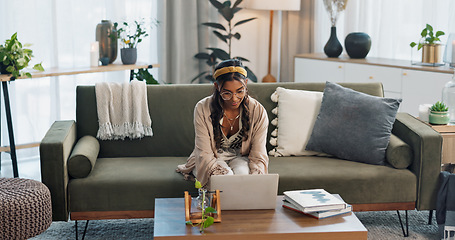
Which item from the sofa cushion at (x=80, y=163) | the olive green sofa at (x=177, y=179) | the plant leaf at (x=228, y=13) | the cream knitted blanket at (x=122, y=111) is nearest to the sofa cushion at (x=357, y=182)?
the olive green sofa at (x=177, y=179)

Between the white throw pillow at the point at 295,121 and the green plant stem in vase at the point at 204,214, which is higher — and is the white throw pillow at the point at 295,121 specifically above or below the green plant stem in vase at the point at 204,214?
above

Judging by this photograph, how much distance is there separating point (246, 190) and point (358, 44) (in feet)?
9.77

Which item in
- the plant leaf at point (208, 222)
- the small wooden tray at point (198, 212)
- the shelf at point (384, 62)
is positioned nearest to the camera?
the plant leaf at point (208, 222)

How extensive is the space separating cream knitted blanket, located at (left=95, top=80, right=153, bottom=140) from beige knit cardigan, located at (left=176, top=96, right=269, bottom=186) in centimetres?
53

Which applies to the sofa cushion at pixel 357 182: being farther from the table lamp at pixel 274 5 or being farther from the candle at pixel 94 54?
the table lamp at pixel 274 5

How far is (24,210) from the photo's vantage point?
273 cm

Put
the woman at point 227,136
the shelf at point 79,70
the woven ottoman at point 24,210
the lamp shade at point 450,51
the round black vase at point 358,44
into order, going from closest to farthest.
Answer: the woven ottoman at point 24,210 → the woman at point 227,136 → the shelf at point 79,70 → the lamp shade at point 450,51 → the round black vase at point 358,44

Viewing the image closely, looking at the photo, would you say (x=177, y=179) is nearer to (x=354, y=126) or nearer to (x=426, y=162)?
(x=354, y=126)

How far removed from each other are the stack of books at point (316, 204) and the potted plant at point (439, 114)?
3.63 ft

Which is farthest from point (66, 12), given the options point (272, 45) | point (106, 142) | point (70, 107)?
point (272, 45)

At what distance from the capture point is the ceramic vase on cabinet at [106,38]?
450cm

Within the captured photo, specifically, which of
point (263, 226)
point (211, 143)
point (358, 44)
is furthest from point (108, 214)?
point (358, 44)

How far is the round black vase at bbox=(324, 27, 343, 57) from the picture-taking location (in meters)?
5.24

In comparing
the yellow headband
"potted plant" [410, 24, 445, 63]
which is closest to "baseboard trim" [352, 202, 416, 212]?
the yellow headband
